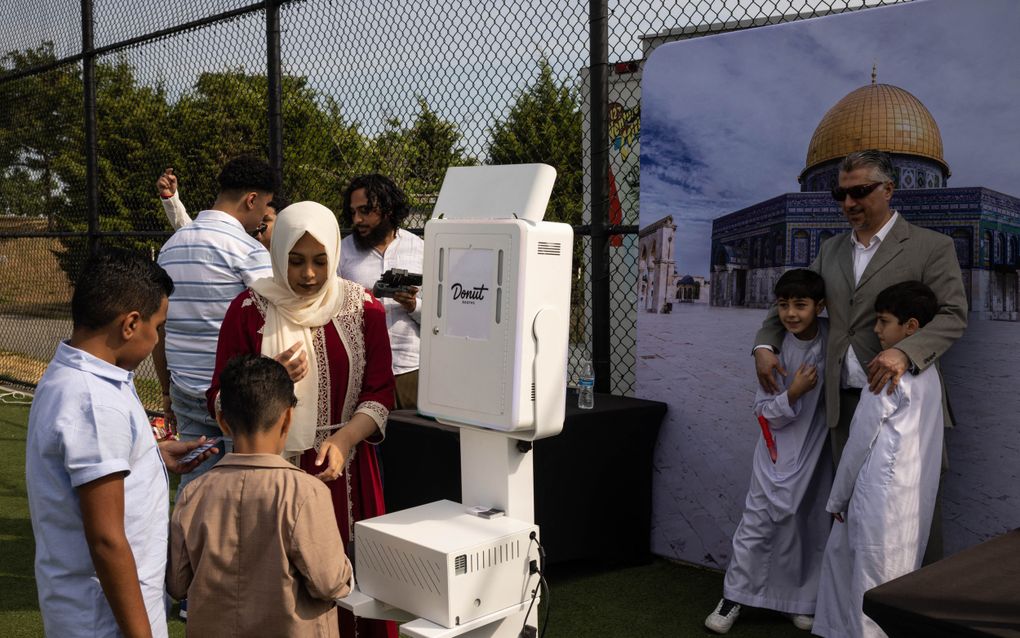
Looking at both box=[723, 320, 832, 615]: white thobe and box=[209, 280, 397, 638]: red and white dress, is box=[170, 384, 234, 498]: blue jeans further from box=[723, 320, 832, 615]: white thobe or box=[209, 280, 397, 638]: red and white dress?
box=[723, 320, 832, 615]: white thobe

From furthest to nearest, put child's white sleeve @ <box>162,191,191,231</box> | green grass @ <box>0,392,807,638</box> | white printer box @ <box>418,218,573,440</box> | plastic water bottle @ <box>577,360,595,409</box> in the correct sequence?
1. child's white sleeve @ <box>162,191,191,231</box>
2. plastic water bottle @ <box>577,360,595,409</box>
3. green grass @ <box>0,392,807,638</box>
4. white printer box @ <box>418,218,573,440</box>

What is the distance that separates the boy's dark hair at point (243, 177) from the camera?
383 centimetres

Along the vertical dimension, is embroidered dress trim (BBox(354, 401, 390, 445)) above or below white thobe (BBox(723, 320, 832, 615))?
above

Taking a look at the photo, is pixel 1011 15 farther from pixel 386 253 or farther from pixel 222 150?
pixel 222 150

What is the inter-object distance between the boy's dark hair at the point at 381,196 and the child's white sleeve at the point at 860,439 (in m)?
2.16

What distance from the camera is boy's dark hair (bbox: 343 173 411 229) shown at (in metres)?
4.31

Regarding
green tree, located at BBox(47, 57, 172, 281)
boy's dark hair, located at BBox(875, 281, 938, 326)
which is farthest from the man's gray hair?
green tree, located at BBox(47, 57, 172, 281)

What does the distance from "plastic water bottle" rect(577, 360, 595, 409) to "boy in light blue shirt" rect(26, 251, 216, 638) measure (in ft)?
8.21

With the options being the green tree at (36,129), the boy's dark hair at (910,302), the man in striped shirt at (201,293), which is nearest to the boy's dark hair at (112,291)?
the man in striped shirt at (201,293)

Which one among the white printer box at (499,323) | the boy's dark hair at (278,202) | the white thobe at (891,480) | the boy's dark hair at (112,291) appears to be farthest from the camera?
the boy's dark hair at (278,202)

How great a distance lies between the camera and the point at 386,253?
4.37 meters

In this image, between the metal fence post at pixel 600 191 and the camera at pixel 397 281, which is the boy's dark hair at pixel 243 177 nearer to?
the camera at pixel 397 281

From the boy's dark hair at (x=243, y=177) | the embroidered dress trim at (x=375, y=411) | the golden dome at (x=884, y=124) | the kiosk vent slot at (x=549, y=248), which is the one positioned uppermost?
the golden dome at (x=884, y=124)

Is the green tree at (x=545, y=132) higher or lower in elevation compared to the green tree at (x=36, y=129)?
lower
